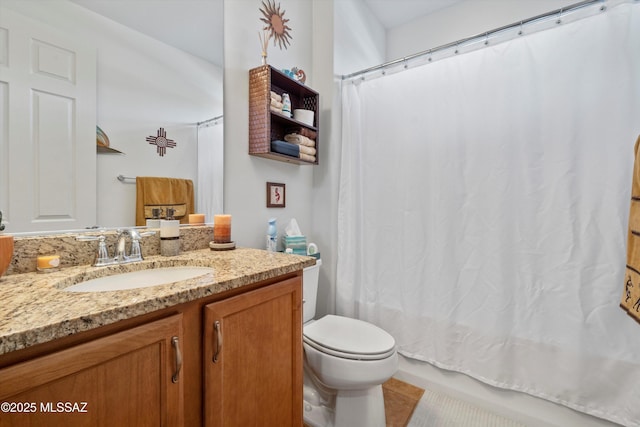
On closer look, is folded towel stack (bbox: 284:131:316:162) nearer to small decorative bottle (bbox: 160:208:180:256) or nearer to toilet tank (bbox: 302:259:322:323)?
toilet tank (bbox: 302:259:322:323)

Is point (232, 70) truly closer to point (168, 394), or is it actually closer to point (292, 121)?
point (292, 121)

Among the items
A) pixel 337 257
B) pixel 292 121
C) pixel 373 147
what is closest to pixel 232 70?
pixel 292 121

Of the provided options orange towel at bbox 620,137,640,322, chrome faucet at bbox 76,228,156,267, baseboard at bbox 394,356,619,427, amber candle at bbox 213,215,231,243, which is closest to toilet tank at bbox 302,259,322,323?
amber candle at bbox 213,215,231,243

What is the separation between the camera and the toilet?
3.93 feet

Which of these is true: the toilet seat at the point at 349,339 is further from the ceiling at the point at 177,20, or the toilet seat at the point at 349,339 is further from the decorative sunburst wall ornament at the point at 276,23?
the decorative sunburst wall ornament at the point at 276,23

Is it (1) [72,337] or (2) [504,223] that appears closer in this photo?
(1) [72,337]

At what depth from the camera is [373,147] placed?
1.83 meters

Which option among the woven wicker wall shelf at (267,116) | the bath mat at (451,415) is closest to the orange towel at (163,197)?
the woven wicker wall shelf at (267,116)

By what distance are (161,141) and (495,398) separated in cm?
208

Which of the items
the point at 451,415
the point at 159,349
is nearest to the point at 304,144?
the point at 159,349

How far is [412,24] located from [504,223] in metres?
1.93

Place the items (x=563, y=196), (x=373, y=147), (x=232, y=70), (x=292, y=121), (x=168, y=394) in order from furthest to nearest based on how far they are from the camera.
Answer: (x=373, y=147) → (x=292, y=121) → (x=232, y=70) → (x=563, y=196) → (x=168, y=394)

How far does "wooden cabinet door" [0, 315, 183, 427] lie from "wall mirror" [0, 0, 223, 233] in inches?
23.7

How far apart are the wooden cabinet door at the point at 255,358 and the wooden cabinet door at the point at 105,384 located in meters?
0.09
